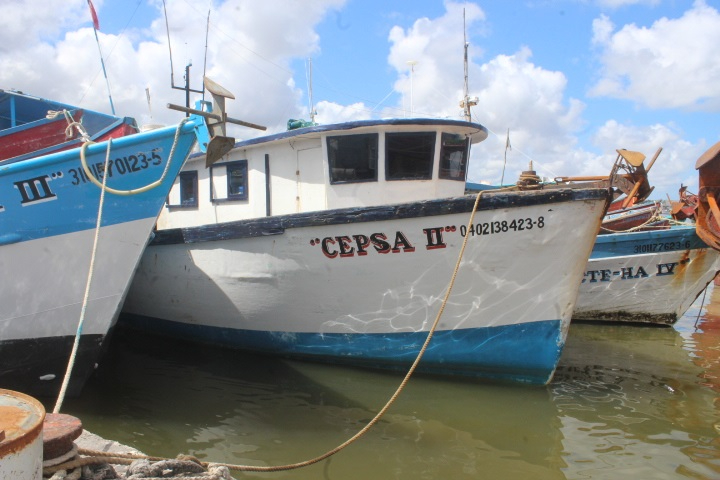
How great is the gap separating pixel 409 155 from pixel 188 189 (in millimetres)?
3440

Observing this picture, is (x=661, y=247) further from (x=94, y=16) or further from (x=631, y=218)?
(x=94, y=16)

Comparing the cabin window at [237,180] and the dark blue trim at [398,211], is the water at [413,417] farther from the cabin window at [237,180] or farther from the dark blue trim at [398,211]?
the cabin window at [237,180]

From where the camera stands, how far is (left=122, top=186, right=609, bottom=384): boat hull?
5164 millimetres

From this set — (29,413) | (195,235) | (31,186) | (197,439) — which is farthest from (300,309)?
(29,413)

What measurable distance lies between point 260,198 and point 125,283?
220 centimetres

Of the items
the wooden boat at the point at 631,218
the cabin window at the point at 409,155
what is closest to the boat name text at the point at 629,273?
the wooden boat at the point at 631,218

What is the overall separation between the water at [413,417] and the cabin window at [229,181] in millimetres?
2104

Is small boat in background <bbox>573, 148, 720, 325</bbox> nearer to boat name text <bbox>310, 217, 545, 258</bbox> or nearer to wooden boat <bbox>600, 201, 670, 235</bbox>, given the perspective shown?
wooden boat <bbox>600, 201, 670, 235</bbox>

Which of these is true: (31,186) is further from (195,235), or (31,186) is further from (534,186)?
(534,186)

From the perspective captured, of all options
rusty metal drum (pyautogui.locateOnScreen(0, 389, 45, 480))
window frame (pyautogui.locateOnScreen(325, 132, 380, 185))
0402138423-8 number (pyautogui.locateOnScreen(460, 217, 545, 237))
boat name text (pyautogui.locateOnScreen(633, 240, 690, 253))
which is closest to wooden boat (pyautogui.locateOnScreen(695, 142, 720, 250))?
0402138423-8 number (pyautogui.locateOnScreen(460, 217, 545, 237))

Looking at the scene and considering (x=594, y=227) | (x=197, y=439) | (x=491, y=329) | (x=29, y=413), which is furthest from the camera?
(x=491, y=329)

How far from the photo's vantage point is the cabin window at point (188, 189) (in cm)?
745

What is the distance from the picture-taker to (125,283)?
499 cm

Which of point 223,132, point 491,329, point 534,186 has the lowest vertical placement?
point 491,329
